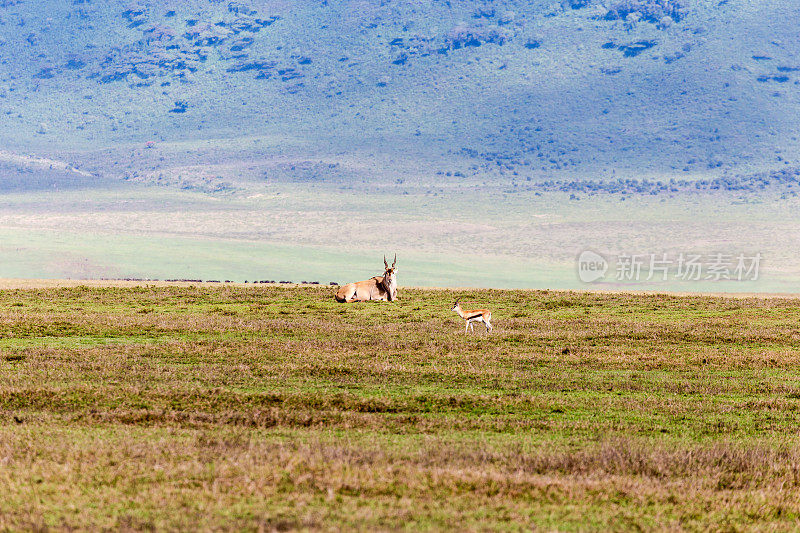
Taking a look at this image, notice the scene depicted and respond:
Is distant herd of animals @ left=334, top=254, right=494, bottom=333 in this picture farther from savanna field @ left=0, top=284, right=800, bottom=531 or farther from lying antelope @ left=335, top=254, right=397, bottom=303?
savanna field @ left=0, top=284, right=800, bottom=531

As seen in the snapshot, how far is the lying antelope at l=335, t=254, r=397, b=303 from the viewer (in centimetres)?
4238

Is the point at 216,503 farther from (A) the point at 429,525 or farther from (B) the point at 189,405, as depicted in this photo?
(B) the point at 189,405

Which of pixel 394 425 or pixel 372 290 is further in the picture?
pixel 372 290

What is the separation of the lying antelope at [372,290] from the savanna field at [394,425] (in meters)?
9.72

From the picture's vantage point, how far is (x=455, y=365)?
73.4 feet

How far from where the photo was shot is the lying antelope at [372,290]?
139ft

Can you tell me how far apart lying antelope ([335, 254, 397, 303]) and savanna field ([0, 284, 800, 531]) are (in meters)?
9.72

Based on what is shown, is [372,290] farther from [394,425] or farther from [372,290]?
[394,425]

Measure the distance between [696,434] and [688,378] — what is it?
5.90 m

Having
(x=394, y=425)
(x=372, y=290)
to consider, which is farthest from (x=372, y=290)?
(x=394, y=425)

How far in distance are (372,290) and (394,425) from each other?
2734cm

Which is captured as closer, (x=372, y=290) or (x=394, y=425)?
(x=394, y=425)

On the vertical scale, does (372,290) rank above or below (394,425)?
above

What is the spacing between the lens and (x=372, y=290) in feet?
142
